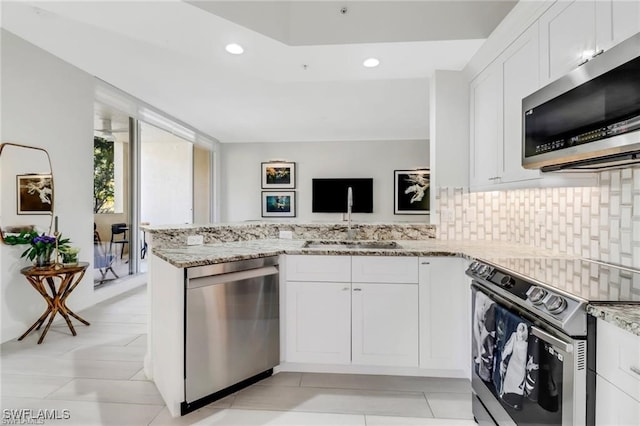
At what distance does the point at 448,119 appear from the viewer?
281 centimetres

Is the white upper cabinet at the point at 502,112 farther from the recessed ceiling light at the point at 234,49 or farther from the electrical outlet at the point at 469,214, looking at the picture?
the recessed ceiling light at the point at 234,49

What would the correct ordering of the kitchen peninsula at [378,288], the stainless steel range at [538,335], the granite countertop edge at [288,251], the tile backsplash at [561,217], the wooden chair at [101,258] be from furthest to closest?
the wooden chair at [101,258] < the kitchen peninsula at [378,288] < the granite countertop edge at [288,251] < the tile backsplash at [561,217] < the stainless steel range at [538,335]

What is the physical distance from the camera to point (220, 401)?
6.58 ft

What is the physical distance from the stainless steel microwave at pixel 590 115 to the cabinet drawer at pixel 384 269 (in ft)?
3.12

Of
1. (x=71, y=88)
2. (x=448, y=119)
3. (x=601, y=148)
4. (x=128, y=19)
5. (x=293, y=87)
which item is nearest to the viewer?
(x=601, y=148)

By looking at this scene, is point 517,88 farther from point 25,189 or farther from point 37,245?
point 25,189

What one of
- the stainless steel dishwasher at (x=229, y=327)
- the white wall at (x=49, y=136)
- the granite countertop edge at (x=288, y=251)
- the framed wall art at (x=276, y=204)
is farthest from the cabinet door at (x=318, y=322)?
the framed wall art at (x=276, y=204)

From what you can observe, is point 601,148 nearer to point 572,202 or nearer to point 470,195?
point 572,202

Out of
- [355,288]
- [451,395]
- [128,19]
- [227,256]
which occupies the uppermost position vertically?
[128,19]

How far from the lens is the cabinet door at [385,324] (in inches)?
88.4

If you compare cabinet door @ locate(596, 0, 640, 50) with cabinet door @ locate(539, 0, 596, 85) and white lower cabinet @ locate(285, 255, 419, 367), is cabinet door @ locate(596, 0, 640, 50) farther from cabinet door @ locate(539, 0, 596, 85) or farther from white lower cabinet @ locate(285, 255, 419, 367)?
white lower cabinet @ locate(285, 255, 419, 367)

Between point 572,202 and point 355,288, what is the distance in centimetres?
145

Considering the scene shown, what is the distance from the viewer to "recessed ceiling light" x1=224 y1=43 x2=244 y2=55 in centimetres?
246

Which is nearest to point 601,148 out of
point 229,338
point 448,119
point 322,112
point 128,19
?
point 448,119
